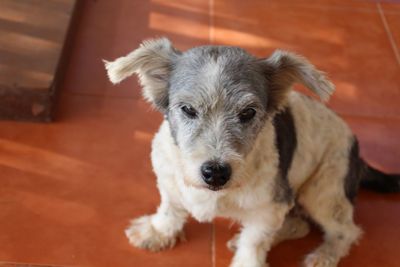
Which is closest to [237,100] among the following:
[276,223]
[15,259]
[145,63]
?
[145,63]

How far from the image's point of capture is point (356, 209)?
264 cm

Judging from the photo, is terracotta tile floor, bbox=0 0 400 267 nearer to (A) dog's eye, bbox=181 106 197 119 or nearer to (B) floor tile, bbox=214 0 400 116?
(B) floor tile, bbox=214 0 400 116

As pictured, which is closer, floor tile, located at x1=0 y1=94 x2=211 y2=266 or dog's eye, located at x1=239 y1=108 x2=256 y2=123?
dog's eye, located at x1=239 y1=108 x2=256 y2=123

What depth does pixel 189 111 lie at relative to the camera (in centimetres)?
179

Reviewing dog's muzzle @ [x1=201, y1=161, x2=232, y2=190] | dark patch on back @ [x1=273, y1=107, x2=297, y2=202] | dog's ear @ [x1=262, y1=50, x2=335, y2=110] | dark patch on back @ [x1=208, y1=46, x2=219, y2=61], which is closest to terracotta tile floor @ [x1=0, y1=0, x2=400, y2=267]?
dark patch on back @ [x1=273, y1=107, x2=297, y2=202]

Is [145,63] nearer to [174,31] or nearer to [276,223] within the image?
[276,223]

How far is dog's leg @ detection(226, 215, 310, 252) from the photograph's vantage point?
8.02 feet

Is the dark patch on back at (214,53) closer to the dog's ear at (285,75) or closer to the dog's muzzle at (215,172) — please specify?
the dog's ear at (285,75)

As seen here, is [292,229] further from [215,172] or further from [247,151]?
[215,172]

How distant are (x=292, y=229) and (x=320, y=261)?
0.19 metres

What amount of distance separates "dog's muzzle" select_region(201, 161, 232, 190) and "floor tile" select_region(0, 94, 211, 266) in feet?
2.27

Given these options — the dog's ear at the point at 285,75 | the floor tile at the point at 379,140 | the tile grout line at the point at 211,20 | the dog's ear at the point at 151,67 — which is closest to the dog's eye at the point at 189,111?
the dog's ear at the point at 151,67

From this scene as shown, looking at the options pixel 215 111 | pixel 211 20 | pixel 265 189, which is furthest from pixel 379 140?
pixel 215 111

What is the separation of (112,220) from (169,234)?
0.89 feet
